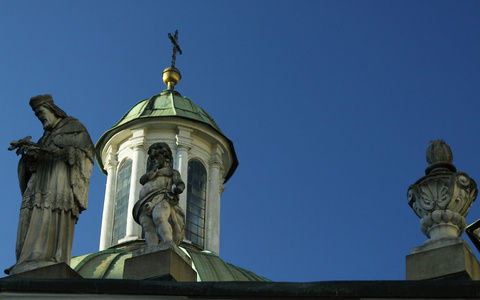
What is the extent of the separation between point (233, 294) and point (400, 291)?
2.36m

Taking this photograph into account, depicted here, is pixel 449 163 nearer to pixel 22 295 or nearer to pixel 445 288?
pixel 445 288

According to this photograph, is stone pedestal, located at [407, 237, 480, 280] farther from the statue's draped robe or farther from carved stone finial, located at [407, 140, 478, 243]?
the statue's draped robe

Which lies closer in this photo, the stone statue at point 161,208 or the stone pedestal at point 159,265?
the stone pedestal at point 159,265

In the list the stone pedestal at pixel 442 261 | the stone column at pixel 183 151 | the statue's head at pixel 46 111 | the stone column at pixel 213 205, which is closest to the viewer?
the stone pedestal at pixel 442 261

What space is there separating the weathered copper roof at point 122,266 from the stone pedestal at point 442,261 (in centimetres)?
1014

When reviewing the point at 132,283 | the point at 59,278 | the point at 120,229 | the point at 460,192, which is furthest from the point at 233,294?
the point at 120,229

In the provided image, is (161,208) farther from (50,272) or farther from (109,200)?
(109,200)

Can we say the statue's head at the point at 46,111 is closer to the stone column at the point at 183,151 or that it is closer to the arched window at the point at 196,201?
the arched window at the point at 196,201

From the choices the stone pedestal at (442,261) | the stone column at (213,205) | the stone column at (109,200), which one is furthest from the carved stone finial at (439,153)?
the stone column at (109,200)

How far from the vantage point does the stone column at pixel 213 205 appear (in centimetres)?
3266

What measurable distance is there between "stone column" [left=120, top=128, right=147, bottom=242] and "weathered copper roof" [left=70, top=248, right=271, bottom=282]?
1.90m

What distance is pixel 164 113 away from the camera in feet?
112

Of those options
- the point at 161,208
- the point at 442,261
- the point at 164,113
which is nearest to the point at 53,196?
the point at 161,208

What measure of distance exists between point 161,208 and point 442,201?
14.4ft
